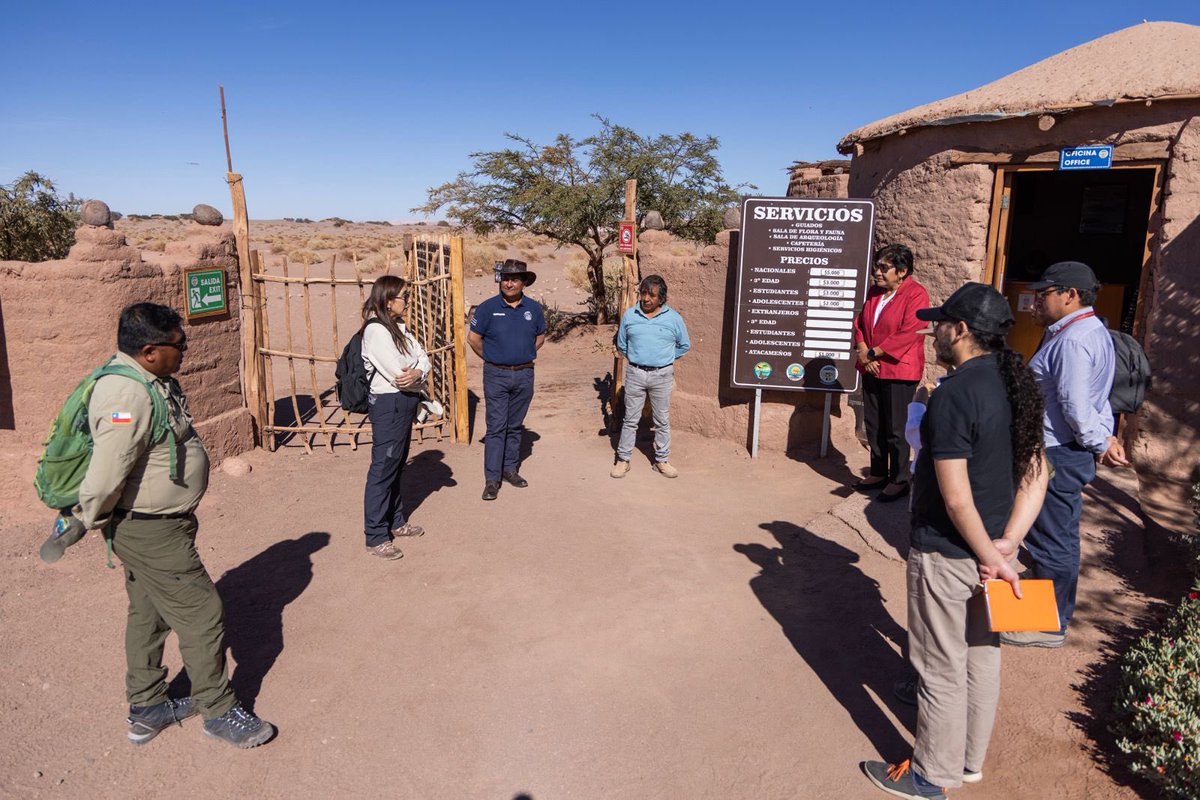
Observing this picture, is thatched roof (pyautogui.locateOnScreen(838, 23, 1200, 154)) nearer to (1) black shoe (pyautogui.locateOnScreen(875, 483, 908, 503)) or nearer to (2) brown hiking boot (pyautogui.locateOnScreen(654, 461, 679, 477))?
(1) black shoe (pyautogui.locateOnScreen(875, 483, 908, 503))

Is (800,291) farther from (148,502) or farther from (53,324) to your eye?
(53,324)

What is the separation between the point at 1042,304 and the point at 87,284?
6424 mm

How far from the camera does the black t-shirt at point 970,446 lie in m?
Answer: 2.73

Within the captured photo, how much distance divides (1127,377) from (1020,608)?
81.3 inches

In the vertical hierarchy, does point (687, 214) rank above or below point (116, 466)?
above

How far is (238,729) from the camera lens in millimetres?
3439

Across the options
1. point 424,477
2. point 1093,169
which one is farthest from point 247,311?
point 1093,169

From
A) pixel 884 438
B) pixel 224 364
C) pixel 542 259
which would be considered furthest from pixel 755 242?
pixel 542 259

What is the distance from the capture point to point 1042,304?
4031mm

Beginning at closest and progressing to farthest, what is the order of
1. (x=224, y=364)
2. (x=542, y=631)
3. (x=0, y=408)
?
(x=542, y=631) → (x=0, y=408) → (x=224, y=364)

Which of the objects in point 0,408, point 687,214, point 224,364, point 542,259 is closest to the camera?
point 0,408

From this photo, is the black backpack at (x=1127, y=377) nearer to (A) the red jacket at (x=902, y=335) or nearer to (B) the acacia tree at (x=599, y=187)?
(A) the red jacket at (x=902, y=335)

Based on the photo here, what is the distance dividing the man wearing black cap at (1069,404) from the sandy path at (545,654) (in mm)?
568

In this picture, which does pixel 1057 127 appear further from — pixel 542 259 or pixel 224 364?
pixel 542 259
